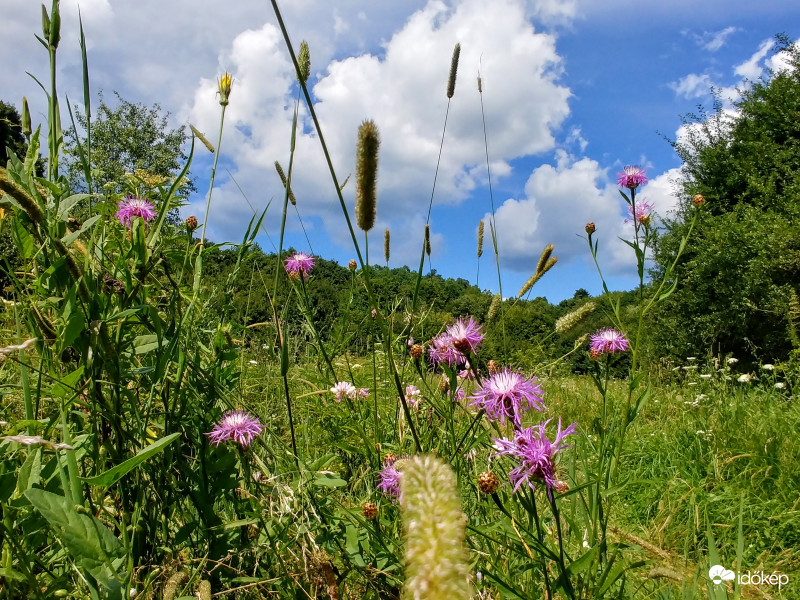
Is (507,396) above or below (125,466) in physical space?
above

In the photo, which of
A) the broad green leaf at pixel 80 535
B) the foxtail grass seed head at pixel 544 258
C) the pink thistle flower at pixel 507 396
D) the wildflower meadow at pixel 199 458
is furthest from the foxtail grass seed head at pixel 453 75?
the broad green leaf at pixel 80 535

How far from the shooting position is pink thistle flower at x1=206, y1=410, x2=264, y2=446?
119 centimetres

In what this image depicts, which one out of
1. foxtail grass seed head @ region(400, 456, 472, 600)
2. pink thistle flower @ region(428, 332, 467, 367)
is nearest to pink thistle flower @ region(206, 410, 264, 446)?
pink thistle flower @ region(428, 332, 467, 367)

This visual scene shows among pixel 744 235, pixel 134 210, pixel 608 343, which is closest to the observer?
pixel 134 210

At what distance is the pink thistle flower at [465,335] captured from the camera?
124 centimetres

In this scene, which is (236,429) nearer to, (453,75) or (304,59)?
(304,59)

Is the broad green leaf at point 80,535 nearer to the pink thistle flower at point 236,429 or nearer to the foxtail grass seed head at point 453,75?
the pink thistle flower at point 236,429

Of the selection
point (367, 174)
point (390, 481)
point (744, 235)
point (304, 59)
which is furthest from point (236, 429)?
point (744, 235)

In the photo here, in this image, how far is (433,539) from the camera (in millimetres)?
323

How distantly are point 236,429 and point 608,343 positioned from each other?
3.67 feet

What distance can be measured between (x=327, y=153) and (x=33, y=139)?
68 cm

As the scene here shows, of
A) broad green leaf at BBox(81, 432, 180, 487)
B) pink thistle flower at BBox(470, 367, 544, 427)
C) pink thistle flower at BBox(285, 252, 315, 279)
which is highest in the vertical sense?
pink thistle flower at BBox(285, 252, 315, 279)

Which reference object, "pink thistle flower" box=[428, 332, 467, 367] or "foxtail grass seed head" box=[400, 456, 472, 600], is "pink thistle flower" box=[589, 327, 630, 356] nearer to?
"pink thistle flower" box=[428, 332, 467, 367]

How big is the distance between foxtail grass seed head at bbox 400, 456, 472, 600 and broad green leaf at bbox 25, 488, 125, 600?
0.49 meters
